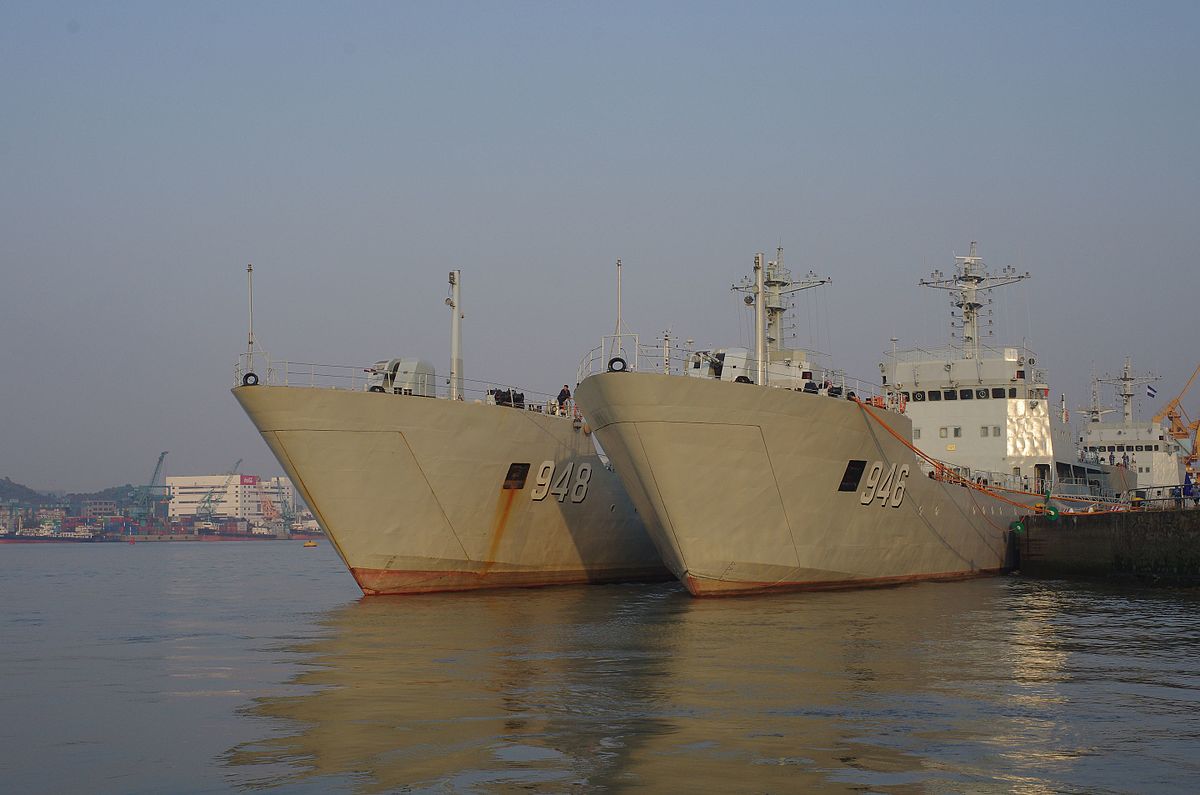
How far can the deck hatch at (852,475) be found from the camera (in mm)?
23422

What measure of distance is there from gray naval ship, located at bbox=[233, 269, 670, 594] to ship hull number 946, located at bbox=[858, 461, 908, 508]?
7.05 metres

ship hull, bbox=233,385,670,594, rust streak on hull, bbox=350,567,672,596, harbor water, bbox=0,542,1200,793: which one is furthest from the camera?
rust streak on hull, bbox=350,567,672,596

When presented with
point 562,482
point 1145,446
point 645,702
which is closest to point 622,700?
point 645,702

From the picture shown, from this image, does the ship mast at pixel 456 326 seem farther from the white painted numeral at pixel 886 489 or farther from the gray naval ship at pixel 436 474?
the white painted numeral at pixel 886 489

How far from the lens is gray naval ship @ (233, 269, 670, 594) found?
2345cm

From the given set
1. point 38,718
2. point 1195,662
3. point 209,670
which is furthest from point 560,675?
point 1195,662

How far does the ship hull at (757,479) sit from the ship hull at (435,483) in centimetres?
365

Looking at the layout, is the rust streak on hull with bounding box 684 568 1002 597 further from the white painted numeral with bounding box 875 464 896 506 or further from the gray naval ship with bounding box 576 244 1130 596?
the white painted numeral with bounding box 875 464 896 506

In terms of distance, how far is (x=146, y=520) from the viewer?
186375 millimetres

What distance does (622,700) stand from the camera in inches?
459

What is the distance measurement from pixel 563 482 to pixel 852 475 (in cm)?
707

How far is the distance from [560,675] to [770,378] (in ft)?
41.4

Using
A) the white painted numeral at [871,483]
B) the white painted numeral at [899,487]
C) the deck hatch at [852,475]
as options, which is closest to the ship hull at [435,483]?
the deck hatch at [852,475]

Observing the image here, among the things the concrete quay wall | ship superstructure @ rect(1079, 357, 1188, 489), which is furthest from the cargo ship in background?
the concrete quay wall
